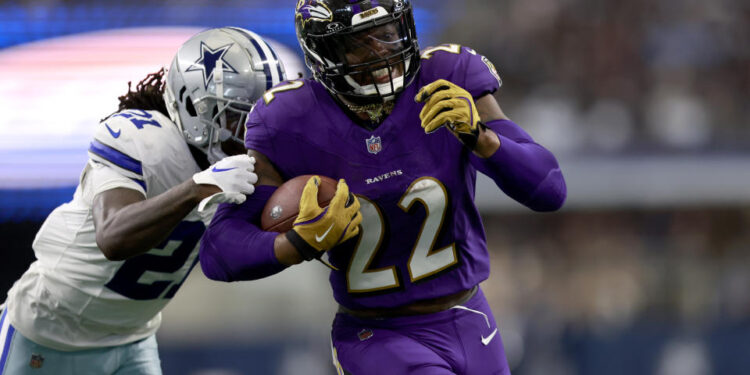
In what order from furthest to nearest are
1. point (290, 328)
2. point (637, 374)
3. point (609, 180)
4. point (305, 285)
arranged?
point (609, 180)
point (305, 285)
point (290, 328)
point (637, 374)

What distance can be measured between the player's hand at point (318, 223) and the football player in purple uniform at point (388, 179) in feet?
0.36

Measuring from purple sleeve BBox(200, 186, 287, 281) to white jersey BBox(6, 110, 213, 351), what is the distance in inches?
20.2

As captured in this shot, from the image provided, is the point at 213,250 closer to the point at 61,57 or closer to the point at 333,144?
the point at 333,144

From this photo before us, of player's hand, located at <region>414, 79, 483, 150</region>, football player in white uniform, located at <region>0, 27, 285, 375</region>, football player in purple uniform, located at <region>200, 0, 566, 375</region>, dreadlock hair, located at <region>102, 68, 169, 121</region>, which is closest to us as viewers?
player's hand, located at <region>414, 79, 483, 150</region>

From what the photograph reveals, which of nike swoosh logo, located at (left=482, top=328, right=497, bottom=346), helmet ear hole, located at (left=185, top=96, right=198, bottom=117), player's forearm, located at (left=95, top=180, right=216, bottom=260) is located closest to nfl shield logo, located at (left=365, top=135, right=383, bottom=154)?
player's forearm, located at (left=95, top=180, right=216, bottom=260)

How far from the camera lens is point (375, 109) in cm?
233

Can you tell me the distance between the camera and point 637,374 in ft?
17.1

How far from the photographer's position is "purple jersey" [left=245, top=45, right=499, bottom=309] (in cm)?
228

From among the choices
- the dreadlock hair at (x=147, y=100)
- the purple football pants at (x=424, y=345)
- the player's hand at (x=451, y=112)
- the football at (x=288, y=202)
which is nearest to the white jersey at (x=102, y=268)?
the dreadlock hair at (x=147, y=100)

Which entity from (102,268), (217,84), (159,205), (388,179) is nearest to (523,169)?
(388,179)

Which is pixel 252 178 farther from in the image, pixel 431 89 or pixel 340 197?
pixel 431 89

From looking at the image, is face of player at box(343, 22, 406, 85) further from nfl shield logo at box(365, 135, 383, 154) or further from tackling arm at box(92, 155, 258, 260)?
tackling arm at box(92, 155, 258, 260)

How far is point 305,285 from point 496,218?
1687 millimetres

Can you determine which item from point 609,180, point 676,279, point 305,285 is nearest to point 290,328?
point 305,285
